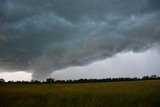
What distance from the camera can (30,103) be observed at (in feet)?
52.7

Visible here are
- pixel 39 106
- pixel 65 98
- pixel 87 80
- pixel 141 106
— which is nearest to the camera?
pixel 141 106

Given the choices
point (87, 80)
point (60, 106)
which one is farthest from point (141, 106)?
point (87, 80)

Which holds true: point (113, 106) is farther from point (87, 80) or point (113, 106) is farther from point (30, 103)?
point (87, 80)

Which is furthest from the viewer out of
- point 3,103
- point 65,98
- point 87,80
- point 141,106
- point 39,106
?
point 87,80

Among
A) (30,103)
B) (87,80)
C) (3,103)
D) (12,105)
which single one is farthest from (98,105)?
(87,80)

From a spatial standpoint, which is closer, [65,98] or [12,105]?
[12,105]

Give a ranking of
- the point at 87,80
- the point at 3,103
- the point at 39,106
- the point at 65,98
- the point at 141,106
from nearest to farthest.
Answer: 1. the point at 141,106
2. the point at 39,106
3. the point at 3,103
4. the point at 65,98
5. the point at 87,80

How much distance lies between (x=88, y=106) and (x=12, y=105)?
5.27 meters

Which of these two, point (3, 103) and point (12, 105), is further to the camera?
point (3, 103)

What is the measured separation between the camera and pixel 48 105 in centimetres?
1538

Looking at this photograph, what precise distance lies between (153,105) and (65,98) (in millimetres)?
6988

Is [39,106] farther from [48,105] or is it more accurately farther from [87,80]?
[87,80]

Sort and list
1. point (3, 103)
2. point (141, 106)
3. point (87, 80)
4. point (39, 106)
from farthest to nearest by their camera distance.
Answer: point (87, 80) < point (3, 103) < point (39, 106) < point (141, 106)

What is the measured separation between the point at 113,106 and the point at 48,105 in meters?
4.35
